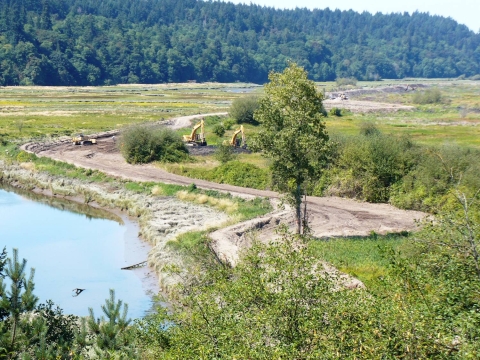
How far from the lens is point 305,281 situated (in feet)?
44.4

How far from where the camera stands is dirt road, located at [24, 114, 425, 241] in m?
37.0

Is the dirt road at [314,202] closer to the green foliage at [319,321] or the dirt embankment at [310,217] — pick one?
A: the dirt embankment at [310,217]

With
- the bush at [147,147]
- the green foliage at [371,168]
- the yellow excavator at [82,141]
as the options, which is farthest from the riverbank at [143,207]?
the yellow excavator at [82,141]

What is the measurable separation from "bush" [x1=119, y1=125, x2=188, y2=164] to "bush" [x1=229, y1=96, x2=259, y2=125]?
24.1 metres

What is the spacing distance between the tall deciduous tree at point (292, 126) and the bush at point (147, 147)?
2985 cm

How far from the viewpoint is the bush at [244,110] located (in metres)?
83.9

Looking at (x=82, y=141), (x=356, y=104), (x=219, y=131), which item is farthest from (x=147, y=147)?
(x=356, y=104)

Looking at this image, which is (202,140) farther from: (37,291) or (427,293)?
(427,293)

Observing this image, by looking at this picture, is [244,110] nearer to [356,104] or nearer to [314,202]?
[314,202]

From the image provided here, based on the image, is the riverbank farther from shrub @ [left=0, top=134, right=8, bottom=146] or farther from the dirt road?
shrub @ [left=0, top=134, right=8, bottom=146]

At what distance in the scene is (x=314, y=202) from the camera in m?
43.4

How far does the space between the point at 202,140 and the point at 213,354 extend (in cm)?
5789

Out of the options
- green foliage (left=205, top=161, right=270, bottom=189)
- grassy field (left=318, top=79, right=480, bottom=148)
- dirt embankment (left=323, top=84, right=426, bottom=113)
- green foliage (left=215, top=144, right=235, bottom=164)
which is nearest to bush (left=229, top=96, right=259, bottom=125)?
dirt embankment (left=323, top=84, right=426, bottom=113)

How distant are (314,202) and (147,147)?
22.5 m
